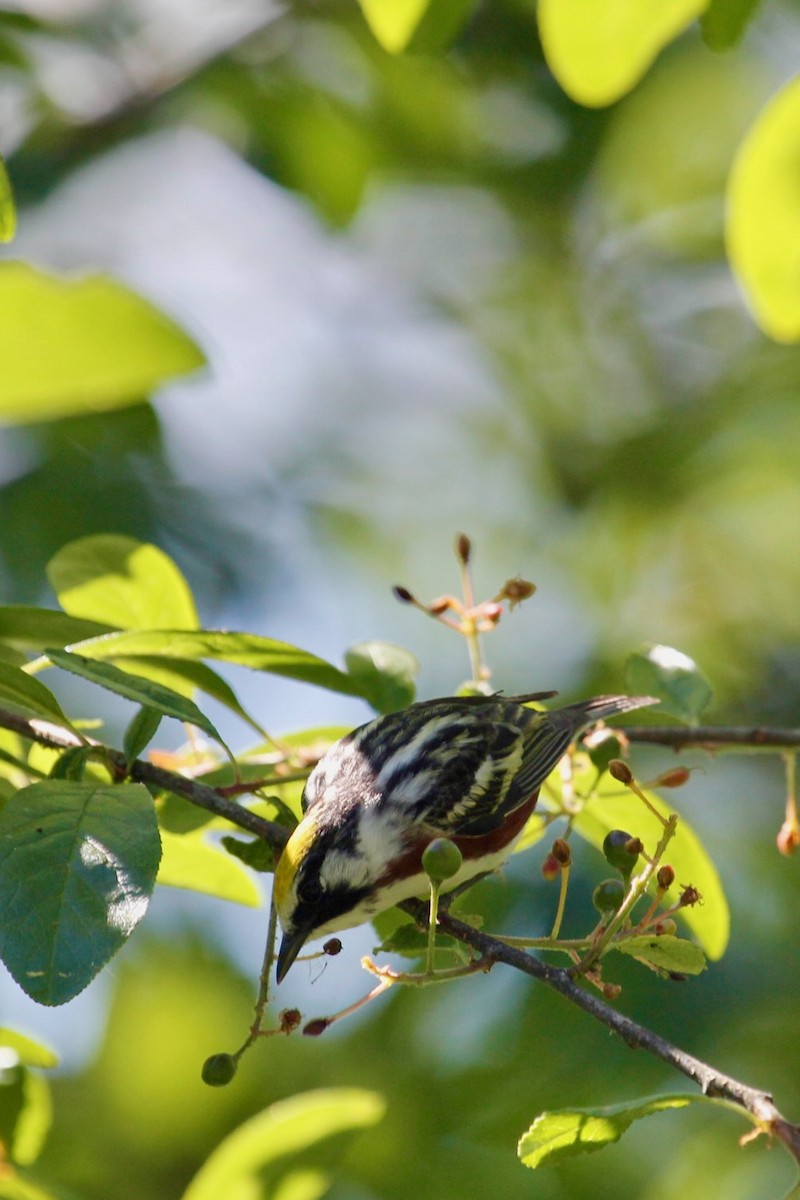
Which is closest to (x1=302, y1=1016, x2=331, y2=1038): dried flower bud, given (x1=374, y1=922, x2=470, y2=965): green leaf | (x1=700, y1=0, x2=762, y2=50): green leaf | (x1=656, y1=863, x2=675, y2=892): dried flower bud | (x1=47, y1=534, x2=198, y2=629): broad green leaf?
(x1=374, y1=922, x2=470, y2=965): green leaf

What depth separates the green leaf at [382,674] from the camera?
248 cm

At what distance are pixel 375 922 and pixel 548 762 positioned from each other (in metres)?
0.47

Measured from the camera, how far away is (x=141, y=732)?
2.01 m

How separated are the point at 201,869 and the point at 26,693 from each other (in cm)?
62

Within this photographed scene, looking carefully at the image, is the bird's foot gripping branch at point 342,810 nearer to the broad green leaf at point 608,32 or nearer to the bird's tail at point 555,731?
the bird's tail at point 555,731

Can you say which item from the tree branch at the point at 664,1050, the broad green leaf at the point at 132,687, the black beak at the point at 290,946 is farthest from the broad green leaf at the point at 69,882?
the black beak at the point at 290,946

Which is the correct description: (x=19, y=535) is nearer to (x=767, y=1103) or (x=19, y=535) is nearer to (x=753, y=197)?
(x=753, y=197)

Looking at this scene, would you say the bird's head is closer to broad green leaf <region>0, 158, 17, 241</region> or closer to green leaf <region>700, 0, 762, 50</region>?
broad green leaf <region>0, 158, 17, 241</region>

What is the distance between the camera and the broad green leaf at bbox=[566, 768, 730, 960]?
2.49 meters

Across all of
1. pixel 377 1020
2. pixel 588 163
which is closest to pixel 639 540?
pixel 588 163

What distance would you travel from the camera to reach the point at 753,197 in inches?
79.5

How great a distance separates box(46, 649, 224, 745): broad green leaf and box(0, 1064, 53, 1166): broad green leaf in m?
0.90

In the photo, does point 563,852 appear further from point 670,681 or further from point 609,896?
point 670,681

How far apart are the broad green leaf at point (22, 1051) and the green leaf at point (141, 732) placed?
2.03 ft
